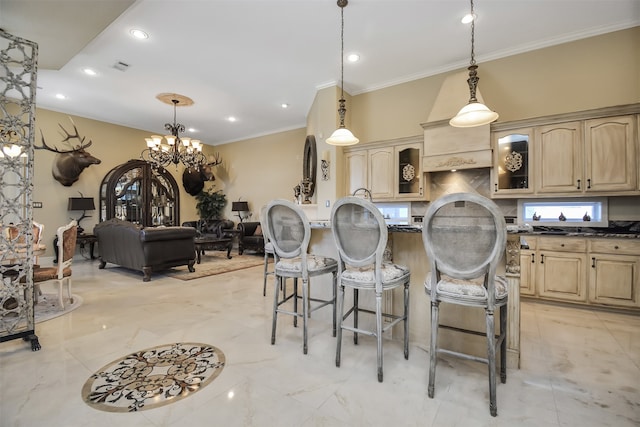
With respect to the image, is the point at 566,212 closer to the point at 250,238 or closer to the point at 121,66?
the point at 250,238

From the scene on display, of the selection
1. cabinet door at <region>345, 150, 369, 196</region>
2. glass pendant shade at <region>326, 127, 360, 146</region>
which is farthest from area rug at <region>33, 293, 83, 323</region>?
cabinet door at <region>345, 150, 369, 196</region>

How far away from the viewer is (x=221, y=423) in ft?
4.99

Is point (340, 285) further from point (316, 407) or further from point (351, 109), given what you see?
point (351, 109)

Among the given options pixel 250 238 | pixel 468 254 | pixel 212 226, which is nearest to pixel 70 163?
pixel 212 226

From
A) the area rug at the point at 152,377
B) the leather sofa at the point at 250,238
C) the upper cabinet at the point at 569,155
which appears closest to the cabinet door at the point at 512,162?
the upper cabinet at the point at 569,155

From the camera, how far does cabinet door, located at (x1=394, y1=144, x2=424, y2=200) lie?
455 cm

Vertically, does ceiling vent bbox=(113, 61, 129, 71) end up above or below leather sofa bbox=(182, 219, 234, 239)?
above

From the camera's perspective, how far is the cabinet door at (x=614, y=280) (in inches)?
124

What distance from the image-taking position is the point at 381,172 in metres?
4.86

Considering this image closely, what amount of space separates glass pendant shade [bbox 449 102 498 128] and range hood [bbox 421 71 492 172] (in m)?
1.43

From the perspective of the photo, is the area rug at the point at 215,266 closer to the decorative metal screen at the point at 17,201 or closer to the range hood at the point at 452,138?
the decorative metal screen at the point at 17,201

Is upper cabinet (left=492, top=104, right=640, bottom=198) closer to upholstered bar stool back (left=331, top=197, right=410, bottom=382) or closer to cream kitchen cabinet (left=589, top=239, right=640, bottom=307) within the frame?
cream kitchen cabinet (left=589, top=239, right=640, bottom=307)

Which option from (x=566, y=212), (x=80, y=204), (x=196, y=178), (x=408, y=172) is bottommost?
(x=566, y=212)

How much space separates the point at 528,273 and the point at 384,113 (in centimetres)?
329
